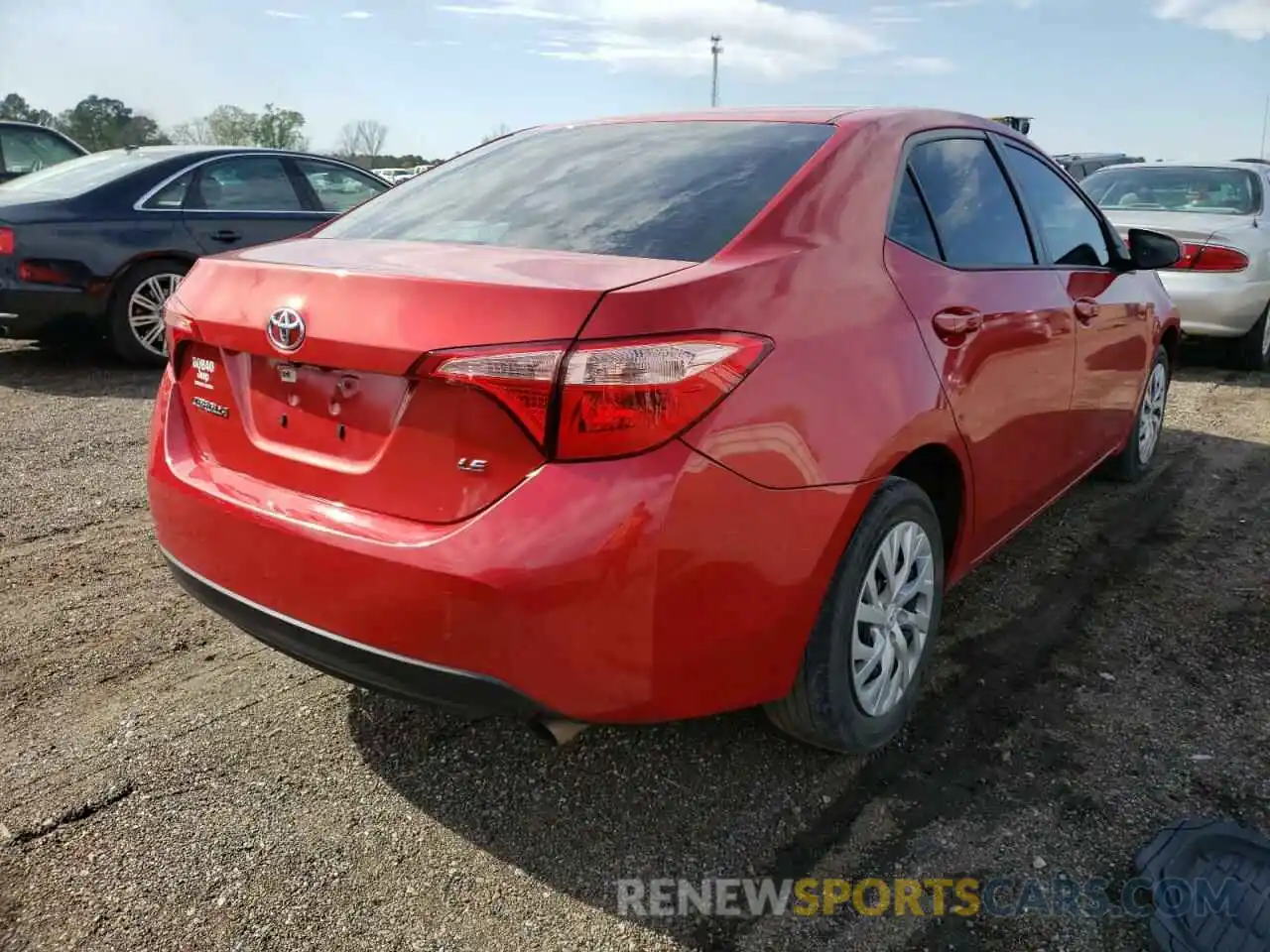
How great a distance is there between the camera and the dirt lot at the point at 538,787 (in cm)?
207

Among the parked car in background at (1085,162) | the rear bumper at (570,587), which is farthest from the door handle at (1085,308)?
the parked car in background at (1085,162)

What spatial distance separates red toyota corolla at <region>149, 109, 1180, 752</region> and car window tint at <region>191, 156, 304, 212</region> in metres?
5.03

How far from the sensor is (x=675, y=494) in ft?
6.21

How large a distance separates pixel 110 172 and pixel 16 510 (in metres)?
3.76

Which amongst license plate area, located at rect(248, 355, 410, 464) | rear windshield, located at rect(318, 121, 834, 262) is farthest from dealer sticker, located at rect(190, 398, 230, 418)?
rear windshield, located at rect(318, 121, 834, 262)

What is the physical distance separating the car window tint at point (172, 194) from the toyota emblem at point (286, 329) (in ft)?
18.2

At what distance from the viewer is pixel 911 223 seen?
2674 mm

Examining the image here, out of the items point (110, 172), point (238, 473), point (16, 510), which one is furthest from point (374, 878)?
point (110, 172)

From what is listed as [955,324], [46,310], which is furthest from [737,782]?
[46,310]

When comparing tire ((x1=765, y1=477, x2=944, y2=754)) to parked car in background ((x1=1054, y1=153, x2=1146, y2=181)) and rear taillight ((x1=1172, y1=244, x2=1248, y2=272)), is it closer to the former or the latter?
rear taillight ((x1=1172, y1=244, x2=1248, y2=272))

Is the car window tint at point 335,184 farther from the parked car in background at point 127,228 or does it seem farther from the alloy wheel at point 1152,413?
the alloy wheel at point 1152,413

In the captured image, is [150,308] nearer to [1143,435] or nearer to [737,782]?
[737,782]

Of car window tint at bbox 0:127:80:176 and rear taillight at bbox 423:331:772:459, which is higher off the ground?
car window tint at bbox 0:127:80:176

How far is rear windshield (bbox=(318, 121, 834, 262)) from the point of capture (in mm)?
2291
